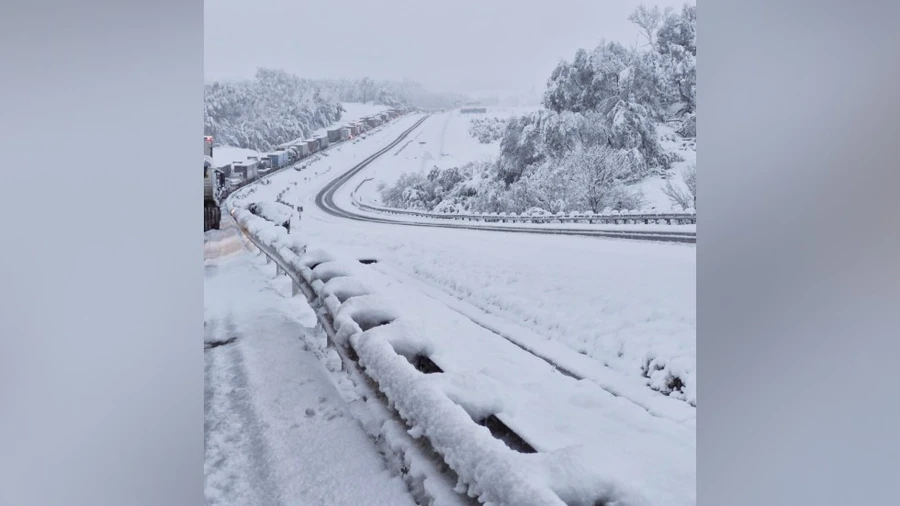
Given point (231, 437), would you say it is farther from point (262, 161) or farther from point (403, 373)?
point (262, 161)

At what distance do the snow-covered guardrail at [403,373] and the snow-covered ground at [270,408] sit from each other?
0.40 feet

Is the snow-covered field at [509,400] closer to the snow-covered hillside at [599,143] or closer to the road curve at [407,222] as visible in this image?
the road curve at [407,222]

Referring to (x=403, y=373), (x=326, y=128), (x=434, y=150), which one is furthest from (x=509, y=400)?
(x=326, y=128)

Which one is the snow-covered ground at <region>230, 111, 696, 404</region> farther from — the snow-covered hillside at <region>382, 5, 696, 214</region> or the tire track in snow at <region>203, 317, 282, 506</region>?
the tire track in snow at <region>203, 317, 282, 506</region>

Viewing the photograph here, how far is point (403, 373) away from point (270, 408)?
0.55m

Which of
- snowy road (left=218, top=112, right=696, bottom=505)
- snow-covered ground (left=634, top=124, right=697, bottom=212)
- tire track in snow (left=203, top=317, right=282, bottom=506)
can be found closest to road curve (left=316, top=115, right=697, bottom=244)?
snowy road (left=218, top=112, right=696, bottom=505)

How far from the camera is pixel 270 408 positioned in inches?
83.7

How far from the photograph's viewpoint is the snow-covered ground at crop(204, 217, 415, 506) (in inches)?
74.4

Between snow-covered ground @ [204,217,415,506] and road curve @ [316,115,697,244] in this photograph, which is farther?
road curve @ [316,115,697,244]

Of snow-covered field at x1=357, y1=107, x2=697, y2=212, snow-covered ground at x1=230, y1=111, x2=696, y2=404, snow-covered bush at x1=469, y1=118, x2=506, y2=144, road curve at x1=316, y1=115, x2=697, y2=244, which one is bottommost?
snow-covered ground at x1=230, y1=111, x2=696, y2=404

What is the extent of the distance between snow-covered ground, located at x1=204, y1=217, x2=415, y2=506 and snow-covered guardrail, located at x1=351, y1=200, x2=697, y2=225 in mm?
508
